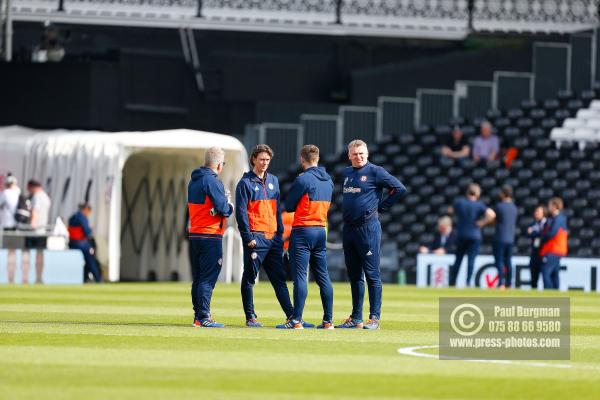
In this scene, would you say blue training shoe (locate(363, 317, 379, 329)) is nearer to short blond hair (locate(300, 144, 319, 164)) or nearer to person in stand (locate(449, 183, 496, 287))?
short blond hair (locate(300, 144, 319, 164))

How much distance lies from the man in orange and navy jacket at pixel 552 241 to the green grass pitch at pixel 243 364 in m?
10.9

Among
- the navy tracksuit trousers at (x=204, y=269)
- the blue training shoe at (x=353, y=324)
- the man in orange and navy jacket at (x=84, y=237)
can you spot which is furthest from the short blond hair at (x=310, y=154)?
the man in orange and navy jacket at (x=84, y=237)

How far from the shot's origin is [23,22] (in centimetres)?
3884

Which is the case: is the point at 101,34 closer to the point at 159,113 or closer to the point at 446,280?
the point at 159,113

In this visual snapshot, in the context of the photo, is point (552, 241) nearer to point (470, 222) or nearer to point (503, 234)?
point (503, 234)

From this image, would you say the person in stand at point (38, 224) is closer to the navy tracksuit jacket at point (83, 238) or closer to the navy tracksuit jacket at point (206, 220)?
the navy tracksuit jacket at point (83, 238)

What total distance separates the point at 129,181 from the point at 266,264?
59.1ft

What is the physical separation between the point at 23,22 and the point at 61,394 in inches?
1180

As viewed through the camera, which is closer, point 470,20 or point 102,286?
point 102,286

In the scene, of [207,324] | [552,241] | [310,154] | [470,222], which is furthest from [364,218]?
[552,241]

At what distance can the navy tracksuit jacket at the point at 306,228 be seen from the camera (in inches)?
635

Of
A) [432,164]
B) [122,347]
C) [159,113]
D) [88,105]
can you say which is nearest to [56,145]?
[88,105]

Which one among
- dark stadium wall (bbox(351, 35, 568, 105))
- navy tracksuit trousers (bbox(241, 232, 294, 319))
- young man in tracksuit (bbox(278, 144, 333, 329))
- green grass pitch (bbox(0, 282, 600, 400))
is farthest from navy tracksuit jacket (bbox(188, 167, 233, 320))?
dark stadium wall (bbox(351, 35, 568, 105))

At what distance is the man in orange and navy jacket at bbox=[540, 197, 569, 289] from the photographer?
3012cm
